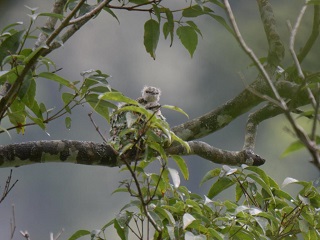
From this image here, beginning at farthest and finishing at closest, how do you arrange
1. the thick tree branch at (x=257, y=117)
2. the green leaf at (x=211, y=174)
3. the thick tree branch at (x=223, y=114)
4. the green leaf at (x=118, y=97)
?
the thick tree branch at (x=257, y=117) < the thick tree branch at (x=223, y=114) < the green leaf at (x=211, y=174) < the green leaf at (x=118, y=97)

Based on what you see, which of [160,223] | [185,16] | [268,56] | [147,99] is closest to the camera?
[160,223]

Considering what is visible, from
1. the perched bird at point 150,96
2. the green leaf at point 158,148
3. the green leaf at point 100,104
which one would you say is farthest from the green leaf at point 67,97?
the perched bird at point 150,96

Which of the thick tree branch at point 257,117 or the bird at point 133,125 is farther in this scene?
the thick tree branch at point 257,117

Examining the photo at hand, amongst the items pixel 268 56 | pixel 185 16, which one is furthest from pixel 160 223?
pixel 268 56

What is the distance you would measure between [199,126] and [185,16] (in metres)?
0.46

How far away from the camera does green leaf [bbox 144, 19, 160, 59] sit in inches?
77.9

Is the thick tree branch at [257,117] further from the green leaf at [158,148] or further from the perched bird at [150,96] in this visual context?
the green leaf at [158,148]

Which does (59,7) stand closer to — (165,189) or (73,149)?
(73,149)

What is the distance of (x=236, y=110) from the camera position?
2.32m

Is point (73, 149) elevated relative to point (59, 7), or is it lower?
lower

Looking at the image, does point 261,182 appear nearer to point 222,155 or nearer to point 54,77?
point 222,155

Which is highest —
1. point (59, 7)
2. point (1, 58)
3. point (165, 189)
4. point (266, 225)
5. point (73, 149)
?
point (59, 7)

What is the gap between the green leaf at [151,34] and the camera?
1.98 metres

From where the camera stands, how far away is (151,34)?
1984mm
